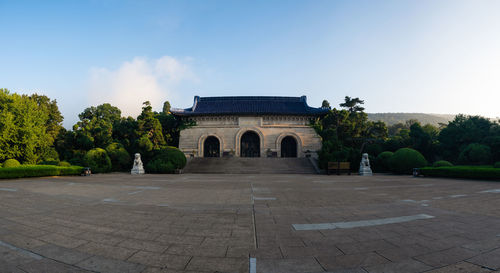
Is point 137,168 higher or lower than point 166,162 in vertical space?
lower

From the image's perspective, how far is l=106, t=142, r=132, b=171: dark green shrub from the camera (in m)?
19.0

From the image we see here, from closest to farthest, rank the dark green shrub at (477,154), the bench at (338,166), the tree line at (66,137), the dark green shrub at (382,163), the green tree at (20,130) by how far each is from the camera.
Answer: the green tree at (20,130) < the tree line at (66,137) < the bench at (338,166) < the dark green shrub at (477,154) < the dark green shrub at (382,163)

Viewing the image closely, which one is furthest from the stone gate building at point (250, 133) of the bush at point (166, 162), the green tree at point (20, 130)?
the green tree at point (20, 130)

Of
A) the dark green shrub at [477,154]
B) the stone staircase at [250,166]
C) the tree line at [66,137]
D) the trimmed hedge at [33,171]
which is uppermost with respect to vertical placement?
the tree line at [66,137]

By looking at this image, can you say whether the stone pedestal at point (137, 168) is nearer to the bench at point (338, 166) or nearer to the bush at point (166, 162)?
the bush at point (166, 162)

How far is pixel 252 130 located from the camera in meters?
28.8

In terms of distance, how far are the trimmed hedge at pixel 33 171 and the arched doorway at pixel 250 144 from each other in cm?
1910

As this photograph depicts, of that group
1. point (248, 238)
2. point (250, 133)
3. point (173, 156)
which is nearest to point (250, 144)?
point (250, 133)

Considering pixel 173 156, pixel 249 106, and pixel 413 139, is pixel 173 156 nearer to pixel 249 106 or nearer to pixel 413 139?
pixel 249 106

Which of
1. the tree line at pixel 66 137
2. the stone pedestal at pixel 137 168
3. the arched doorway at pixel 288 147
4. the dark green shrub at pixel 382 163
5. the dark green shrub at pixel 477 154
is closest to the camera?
the tree line at pixel 66 137

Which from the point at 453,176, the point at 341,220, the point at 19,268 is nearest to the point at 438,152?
the point at 453,176

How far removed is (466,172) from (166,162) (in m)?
22.5

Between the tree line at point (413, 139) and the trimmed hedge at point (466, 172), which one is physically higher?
the tree line at point (413, 139)

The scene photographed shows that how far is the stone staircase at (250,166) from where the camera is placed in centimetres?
1958
